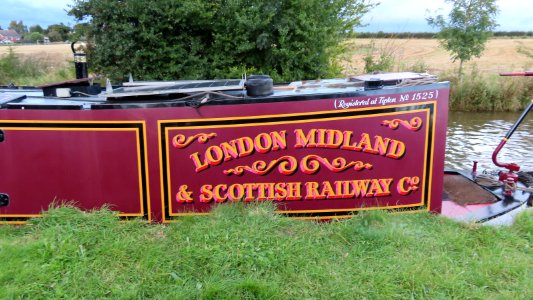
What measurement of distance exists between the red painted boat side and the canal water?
174 inches

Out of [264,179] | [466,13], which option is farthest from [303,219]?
[466,13]

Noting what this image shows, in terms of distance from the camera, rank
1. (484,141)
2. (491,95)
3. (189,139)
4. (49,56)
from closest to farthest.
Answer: (189,139) → (484,141) → (491,95) → (49,56)

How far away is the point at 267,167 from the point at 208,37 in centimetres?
672

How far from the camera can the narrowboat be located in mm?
3471

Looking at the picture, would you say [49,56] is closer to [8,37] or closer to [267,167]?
[8,37]

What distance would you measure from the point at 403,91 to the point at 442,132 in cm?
53

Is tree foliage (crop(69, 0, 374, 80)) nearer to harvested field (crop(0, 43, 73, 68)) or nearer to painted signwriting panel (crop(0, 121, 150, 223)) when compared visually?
harvested field (crop(0, 43, 73, 68))

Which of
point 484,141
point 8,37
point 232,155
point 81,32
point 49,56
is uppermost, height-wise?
point 8,37

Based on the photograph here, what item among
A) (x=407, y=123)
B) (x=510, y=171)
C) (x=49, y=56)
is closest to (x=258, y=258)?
(x=407, y=123)

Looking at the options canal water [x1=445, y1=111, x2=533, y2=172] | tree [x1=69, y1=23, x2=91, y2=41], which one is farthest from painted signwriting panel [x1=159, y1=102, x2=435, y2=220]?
tree [x1=69, y1=23, x2=91, y2=41]

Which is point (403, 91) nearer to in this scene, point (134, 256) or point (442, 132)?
point (442, 132)

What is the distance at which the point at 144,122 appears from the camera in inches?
137

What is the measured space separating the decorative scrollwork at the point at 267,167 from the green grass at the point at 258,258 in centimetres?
30

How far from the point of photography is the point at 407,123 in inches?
141
